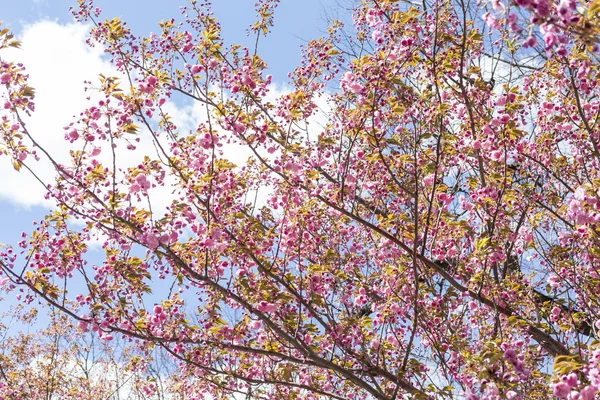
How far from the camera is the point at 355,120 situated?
4.88 m

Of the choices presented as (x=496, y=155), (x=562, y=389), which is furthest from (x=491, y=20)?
(x=496, y=155)

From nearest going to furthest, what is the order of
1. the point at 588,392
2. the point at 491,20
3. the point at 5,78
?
1. the point at 491,20
2. the point at 588,392
3. the point at 5,78

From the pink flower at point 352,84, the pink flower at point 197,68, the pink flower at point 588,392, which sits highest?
the pink flower at point 197,68

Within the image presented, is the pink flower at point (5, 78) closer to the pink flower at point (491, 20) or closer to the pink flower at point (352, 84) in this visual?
the pink flower at point (352, 84)

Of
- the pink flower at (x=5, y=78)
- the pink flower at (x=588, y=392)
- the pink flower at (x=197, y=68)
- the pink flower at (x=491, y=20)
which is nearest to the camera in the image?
the pink flower at (x=491, y=20)

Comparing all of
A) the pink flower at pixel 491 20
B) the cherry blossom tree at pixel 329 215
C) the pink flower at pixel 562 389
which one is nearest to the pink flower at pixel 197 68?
the cherry blossom tree at pixel 329 215

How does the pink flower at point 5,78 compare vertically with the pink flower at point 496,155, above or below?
above

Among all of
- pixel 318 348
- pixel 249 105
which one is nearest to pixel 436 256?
pixel 318 348

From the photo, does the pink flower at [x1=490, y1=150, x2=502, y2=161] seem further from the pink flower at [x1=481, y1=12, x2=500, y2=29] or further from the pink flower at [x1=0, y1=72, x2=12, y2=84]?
the pink flower at [x1=0, y1=72, x2=12, y2=84]

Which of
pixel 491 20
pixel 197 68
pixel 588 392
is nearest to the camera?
pixel 491 20

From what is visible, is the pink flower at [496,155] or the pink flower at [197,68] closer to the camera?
the pink flower at [496,155]

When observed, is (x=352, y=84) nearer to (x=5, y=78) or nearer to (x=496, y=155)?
(x=496, y=155)

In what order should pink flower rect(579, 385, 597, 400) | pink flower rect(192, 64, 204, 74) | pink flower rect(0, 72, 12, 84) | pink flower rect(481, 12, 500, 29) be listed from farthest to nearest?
pink flower rect(192, 64, 204, 74) < pink flower rect(0, 72, 12, 84) < pink flower rect(579, 385, 597, 400) < pink flower rect(481, 12, 500, 29)

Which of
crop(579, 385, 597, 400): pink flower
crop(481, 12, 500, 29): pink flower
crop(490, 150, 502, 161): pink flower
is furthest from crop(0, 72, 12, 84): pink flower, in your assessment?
crop(579, 385, 597, 400): pink flower
